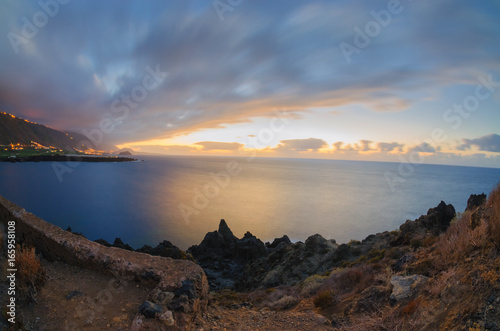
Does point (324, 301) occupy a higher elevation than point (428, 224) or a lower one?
lower

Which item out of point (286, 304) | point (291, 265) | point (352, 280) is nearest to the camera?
point (286, 304)

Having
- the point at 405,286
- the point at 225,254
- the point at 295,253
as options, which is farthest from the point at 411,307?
the point at 225,254

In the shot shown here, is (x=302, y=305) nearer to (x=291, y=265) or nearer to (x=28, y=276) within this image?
(x=28, y=276)

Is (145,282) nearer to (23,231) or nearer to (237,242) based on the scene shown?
(23,231)

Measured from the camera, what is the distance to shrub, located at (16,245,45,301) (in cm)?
461

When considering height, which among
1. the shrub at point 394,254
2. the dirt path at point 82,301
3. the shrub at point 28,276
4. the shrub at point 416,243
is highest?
the shrub at point 28,276

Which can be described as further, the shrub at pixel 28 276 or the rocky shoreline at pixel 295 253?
the rocky shoreline at pixel 295 253

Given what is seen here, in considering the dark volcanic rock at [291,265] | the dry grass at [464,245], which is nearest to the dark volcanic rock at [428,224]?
the dark volcanic rock at [291,265]

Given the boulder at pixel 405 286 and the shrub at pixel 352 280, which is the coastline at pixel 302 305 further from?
the shrub at pixel 352 280

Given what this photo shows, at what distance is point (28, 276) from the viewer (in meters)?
4.83

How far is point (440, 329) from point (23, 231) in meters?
10.1

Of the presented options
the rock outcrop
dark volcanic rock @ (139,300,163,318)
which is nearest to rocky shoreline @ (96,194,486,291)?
the rock outcrop

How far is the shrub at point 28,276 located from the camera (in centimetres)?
461
